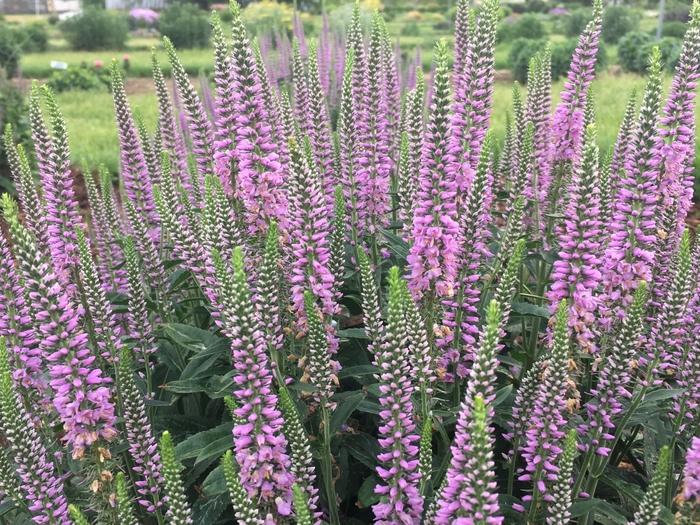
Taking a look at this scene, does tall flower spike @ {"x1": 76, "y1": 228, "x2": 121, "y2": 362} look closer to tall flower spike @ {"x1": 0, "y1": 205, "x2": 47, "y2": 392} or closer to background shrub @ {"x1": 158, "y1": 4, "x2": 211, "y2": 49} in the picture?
tall flower spike @ {"x1": 0, "y1": 205, "x2": 47, "y2": 392}

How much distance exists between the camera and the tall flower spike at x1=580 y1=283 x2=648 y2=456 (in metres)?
3.48

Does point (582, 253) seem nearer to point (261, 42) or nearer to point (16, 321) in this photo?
point (16, 321)

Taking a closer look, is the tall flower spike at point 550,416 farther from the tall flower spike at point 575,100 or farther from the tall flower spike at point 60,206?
the tall flower spike at point 60,206

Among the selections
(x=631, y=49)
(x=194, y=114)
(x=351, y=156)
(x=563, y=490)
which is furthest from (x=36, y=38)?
(x=563, y=490)

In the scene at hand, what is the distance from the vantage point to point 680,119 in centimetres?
452

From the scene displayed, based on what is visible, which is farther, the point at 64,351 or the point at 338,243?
the point at 338,243

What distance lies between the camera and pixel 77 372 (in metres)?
3.43

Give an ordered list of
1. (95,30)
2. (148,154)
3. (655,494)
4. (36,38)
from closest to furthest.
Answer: (655,494) → (148,154) → (36,38) → (95,30)

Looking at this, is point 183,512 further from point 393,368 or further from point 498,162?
point 498,162

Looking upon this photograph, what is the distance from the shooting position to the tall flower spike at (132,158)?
5.36 meters

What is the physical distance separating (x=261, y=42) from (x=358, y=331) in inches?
408

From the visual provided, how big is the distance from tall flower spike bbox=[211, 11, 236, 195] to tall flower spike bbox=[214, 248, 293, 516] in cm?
161

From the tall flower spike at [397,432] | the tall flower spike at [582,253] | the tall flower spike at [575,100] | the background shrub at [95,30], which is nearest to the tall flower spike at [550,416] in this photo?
the tall flower spike at [582,253]

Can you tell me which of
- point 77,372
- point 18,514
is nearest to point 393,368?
point 77,372
